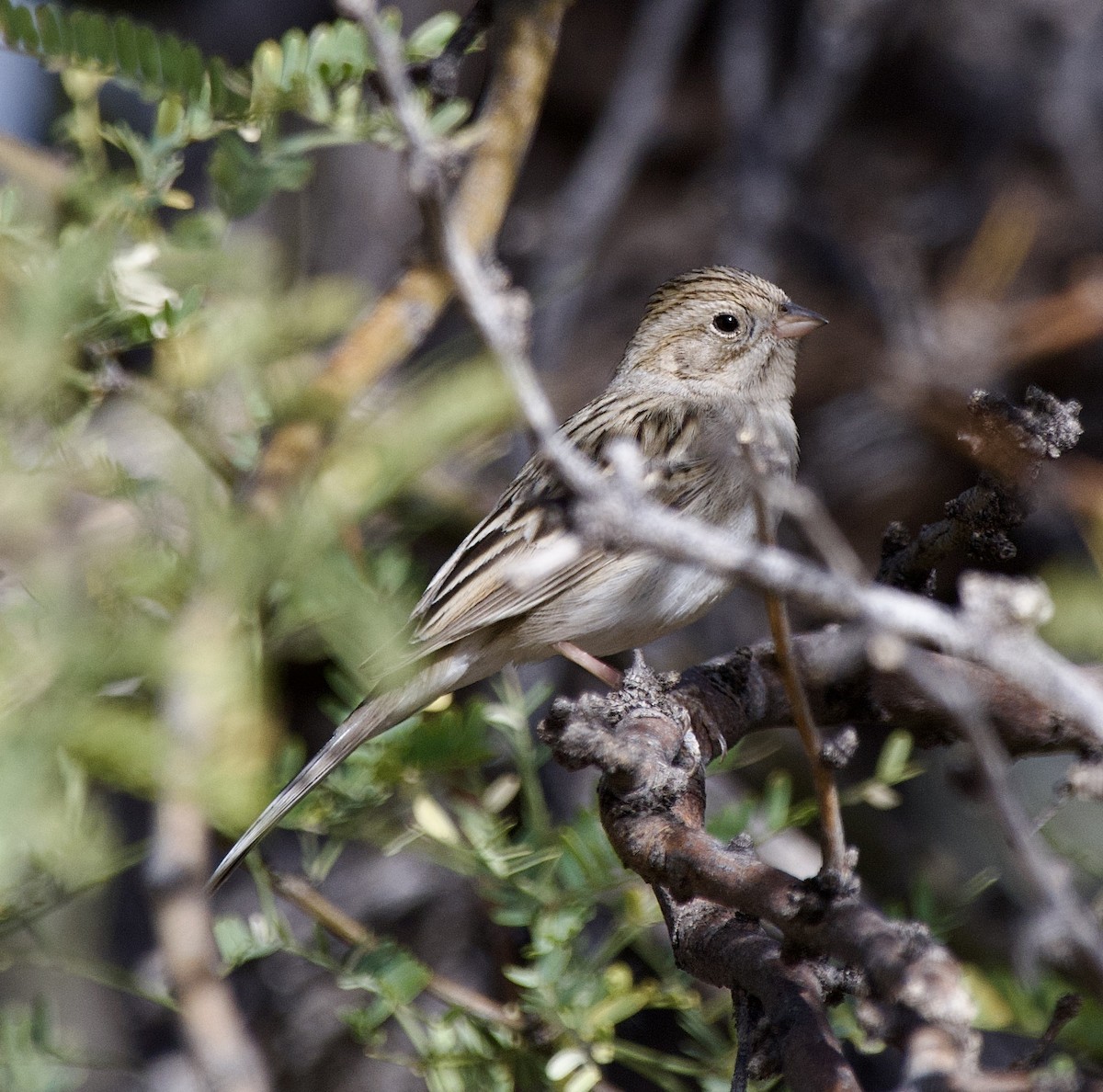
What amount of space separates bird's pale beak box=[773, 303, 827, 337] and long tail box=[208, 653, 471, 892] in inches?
51.9

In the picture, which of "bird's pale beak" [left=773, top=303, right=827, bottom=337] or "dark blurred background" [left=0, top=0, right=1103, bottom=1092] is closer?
"bird's pale beak" [left=773, top=303, right=827, bottom=337]

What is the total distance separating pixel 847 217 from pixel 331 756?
Result: 288cm

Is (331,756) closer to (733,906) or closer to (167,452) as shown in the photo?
(167,452)

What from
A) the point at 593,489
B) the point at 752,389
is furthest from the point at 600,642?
the point at 593,489

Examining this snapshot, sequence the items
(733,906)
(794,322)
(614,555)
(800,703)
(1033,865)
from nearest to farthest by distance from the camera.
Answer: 1. (1033,865)
2. (800,703)
3. (733,906)
4. (614,555)
5. (794,322)

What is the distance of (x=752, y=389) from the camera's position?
329 cm

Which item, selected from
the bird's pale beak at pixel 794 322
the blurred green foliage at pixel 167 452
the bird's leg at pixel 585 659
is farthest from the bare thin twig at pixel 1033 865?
the bird's pale beak at pixel 794 322

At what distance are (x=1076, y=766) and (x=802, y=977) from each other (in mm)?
331

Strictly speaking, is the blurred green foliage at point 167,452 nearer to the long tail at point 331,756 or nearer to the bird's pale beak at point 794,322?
the long tail at point 331,756

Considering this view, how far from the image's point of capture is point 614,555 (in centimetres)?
243

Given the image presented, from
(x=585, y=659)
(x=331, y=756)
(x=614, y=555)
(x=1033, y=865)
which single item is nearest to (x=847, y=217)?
(x=585, y=659)


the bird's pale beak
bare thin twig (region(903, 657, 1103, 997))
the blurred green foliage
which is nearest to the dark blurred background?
the bird's pale beak

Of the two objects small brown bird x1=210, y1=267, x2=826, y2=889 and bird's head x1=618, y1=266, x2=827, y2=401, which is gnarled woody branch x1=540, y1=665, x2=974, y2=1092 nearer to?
small brown bird x1=210, y1=267, x2=826, y2=889

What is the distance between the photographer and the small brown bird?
99.3 inches
